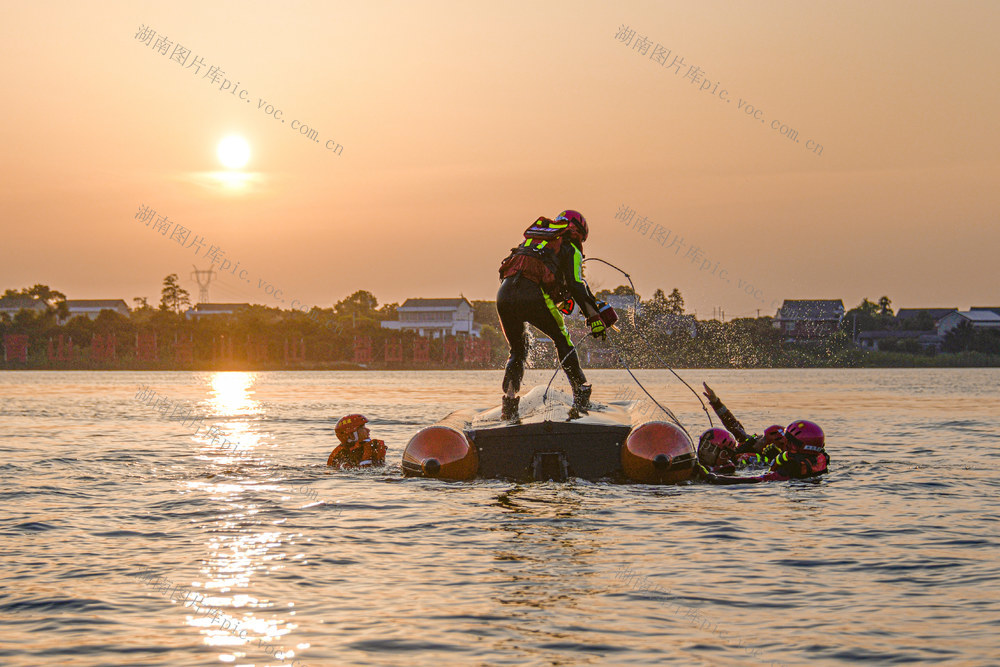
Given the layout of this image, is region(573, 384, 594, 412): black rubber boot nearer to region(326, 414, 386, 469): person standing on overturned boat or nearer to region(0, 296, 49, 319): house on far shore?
region(326, 414, 386, 469): person standing on overturned boat

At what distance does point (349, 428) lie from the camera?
1313cm

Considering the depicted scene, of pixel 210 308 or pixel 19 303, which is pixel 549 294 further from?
pixel 210 308

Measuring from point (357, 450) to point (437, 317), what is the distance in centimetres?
13951

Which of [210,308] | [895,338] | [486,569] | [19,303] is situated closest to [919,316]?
[895,338]

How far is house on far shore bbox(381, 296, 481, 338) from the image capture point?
152125 mm

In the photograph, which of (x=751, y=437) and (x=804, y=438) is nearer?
(x=804, y=438)

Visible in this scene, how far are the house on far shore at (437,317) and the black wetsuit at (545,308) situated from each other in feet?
454

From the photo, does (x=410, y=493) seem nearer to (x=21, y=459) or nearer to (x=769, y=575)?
(x=769, y=575)

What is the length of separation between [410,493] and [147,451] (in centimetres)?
757

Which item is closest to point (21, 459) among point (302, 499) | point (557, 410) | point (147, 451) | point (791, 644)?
point (147, 451)

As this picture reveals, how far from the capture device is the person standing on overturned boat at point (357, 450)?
13266 millimetres

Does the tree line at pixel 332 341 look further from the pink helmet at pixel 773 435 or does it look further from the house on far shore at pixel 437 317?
the pink helmet at pixel 773 435

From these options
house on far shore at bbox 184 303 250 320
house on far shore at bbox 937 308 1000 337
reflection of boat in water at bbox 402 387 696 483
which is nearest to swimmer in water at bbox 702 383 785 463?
reflection of boat in water at bbox 402 387 696 483

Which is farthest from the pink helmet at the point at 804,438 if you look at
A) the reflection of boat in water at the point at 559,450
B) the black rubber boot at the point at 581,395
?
the black rubber boot at the point at 581,395
